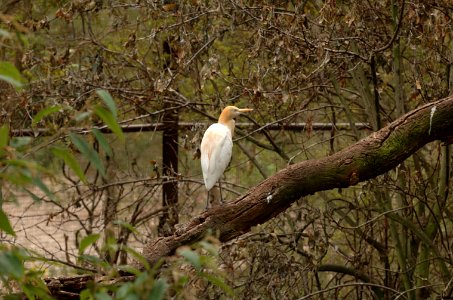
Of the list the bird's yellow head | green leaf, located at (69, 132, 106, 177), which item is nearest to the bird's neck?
the bird's yellow head

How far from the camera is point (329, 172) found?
13.5 feet

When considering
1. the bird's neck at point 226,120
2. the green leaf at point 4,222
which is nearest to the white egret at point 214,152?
the bird's neck at point 226,120

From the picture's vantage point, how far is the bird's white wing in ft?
17.7

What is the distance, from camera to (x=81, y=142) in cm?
210

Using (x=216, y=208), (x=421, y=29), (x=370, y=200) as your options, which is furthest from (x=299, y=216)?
(x=216, y=208)

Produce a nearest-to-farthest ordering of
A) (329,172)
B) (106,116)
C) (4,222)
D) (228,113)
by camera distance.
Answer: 1. (106,116)
2. (4,222)
3. (329,172)
4. (228,113)

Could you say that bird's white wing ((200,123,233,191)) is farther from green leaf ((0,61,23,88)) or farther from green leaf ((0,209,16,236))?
green leaf ((0,61,23,88))

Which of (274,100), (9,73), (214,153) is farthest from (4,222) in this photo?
(274,100)

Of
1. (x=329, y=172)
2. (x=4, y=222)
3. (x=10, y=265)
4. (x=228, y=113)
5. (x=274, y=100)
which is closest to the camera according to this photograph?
(x=10, y=265)

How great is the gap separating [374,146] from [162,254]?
1109 millimetres

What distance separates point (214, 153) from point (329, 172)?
1.42 meters

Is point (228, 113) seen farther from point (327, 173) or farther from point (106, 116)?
point (106, 116)

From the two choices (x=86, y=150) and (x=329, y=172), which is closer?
(x=86, y=150)

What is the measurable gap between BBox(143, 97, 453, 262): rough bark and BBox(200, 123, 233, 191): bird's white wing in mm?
1231
